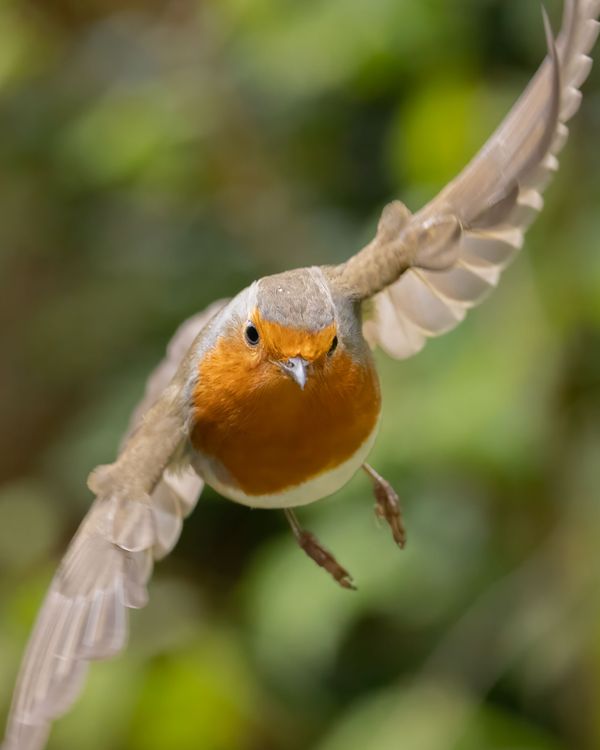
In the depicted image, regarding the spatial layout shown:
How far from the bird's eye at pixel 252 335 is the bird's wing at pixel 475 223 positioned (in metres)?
0.24

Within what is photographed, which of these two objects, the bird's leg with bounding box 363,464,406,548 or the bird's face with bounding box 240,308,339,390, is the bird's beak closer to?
the bird's face with bounding box 240,308,339,390

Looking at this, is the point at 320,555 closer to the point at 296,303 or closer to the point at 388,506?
the point at 388,506

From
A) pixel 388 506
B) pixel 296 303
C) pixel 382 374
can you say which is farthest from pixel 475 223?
pixel 382 374

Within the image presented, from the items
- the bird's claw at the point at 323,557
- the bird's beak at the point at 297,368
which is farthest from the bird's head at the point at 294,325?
the bird's claw at the point at 323,557

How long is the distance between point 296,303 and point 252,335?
101mm

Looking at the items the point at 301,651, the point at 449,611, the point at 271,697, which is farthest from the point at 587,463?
the point at 271,697

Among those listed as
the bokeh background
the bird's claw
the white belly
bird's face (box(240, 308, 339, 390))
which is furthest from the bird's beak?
the bokeh background

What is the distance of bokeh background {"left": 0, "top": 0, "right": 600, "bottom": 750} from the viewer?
2908mm

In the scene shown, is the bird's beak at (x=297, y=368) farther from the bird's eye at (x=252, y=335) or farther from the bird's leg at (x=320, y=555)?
the bird's leg at (x=320, y=555)

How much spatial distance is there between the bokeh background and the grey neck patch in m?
1.28

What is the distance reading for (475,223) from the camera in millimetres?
1795

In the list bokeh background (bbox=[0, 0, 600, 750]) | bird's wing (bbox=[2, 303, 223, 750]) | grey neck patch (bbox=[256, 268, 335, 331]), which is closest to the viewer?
bird's wing (bbox=[2, 303, 223, 750])

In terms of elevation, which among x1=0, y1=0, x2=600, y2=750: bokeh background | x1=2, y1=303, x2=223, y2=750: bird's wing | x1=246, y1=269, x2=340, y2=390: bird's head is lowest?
x1=0, y1=0, x2=600, y2=750: bokeh background

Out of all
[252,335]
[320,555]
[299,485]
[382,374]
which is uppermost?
[252,335]
